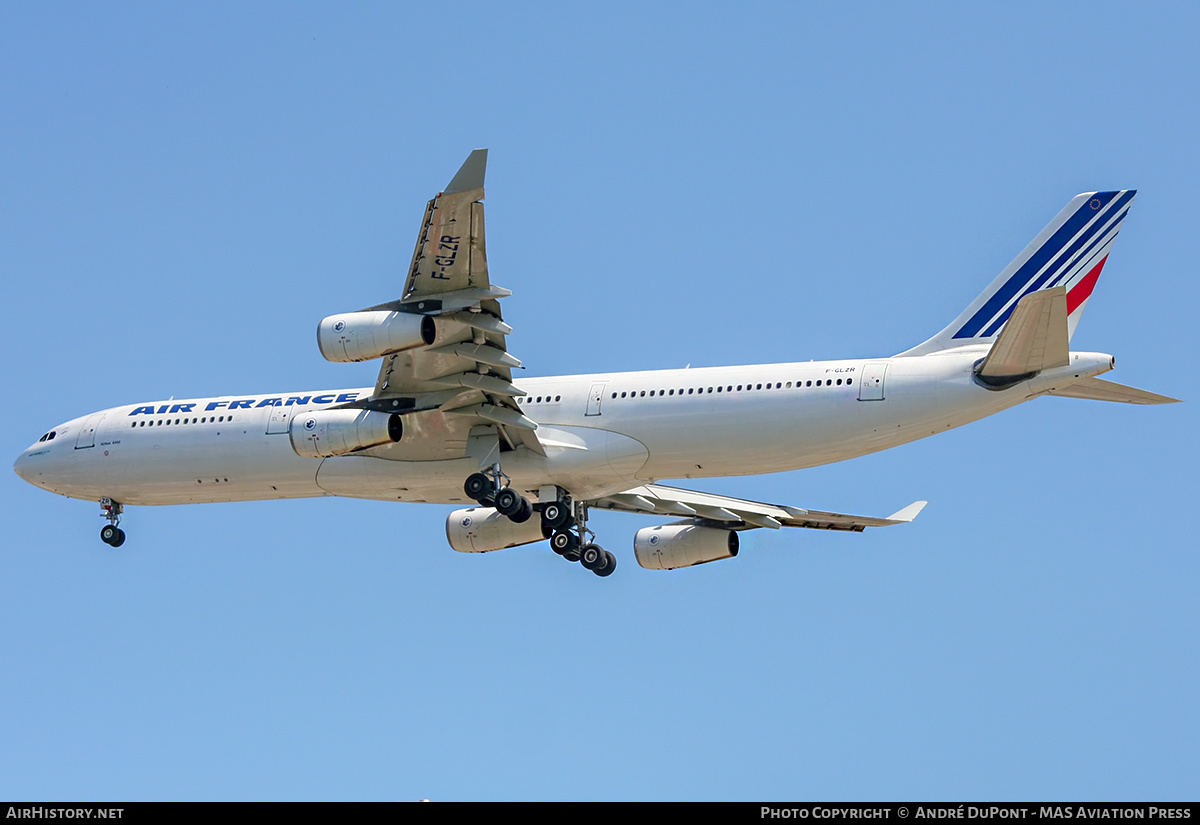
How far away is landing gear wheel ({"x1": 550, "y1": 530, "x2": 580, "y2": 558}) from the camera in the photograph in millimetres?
30359

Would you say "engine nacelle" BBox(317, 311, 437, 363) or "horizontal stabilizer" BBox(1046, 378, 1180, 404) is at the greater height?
"engine nacelle" BBox(317, 311, 437, 363)

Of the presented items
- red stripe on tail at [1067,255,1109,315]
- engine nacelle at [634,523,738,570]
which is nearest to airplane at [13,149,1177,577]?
red stripe on tail at [1067,255,1109,315]

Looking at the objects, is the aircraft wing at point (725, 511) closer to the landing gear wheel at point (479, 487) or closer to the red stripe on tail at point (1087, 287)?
the landing gear wheel at point (479, 487)

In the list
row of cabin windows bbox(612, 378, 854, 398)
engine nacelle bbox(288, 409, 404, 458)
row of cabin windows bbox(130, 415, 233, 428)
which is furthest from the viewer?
row of cabin windows bbox(130, 415, 233, 428)

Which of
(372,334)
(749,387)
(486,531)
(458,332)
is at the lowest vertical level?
(486,531)

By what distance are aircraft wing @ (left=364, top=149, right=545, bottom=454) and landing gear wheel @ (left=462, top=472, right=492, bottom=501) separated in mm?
971

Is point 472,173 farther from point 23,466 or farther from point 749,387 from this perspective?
point 23,466

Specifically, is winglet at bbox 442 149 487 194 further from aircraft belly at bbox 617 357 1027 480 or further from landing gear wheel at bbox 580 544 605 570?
landing gear wheel at bbox 580 544 605 570

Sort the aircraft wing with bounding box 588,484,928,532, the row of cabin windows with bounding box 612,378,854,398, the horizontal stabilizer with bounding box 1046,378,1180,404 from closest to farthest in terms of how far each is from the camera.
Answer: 1. the horizontal stabilizer with bounding box 1046,378,1180,404
2. the row of cabin windows with bounding box 612,378,854,398
3. the aircraft wing with bounding box 588,484,928,532

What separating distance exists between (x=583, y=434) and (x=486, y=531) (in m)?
4.91

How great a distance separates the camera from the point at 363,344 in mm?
25094

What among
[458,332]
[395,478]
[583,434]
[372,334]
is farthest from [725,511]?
[372,334]

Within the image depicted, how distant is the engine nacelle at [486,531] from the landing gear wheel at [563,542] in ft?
3.26

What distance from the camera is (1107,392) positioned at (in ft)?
82.8
